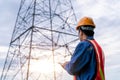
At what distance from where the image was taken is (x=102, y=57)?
12.1 feet

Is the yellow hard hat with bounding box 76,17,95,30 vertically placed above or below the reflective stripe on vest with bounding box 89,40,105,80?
above

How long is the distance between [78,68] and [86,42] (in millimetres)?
292

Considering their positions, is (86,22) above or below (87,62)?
above

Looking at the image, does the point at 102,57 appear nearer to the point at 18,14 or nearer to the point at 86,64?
the point at 86,64

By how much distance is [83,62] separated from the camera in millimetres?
3564

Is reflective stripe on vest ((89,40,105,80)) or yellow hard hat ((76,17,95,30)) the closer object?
reflective stripe on vest ((89,40,105,80))

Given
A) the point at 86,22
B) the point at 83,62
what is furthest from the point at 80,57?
the point at 86,22

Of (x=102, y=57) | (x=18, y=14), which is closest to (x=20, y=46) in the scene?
(x=18, y=14)

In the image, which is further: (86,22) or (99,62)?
(86,22)

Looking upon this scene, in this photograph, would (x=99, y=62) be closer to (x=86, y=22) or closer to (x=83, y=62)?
(x=83, y=62)

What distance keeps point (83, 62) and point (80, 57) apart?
64mm

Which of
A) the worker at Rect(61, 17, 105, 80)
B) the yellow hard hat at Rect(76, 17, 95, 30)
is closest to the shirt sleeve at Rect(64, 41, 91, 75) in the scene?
the worker at Rect(61, 17, 105, 80)

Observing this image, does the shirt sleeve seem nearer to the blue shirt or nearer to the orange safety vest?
the blue shirt

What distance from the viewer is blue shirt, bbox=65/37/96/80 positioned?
3.55 m
